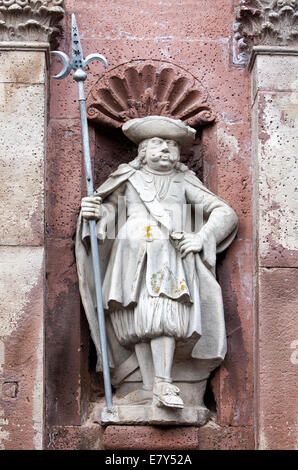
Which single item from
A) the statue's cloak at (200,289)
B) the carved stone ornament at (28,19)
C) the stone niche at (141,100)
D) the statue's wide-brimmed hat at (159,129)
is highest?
the carved stone ornament at (28,19)

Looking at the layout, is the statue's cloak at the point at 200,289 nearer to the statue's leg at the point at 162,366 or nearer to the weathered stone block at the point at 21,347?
the statue's leg at the point at 162,366

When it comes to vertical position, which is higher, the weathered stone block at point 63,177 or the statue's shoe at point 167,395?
the weathered stone block at point 63,177

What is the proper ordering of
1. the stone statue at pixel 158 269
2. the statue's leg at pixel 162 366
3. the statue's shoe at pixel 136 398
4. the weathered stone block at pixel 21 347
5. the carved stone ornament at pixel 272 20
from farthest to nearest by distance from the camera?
the carved stone ornament at pixel 272 20, the statue's shoe at pixel 136 398, the stone statue at pixel 158 269, the statue's leg at pixel 162 366, the weathered stone block at pixel 21 347

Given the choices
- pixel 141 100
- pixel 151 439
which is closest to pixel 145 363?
pixel 151 439

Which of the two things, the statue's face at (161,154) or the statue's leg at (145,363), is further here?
the statue's face at (161,154)

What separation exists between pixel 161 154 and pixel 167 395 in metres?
1.85

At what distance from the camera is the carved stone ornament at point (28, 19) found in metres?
11.7

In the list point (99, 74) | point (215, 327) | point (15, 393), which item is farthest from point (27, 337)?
point (99, 74)

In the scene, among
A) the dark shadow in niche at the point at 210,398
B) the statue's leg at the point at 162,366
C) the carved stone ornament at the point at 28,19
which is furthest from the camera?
the carved stone ornament at the point at 28,19

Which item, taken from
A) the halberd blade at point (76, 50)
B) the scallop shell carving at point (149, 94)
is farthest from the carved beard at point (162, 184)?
the halberd blade at point (76, 50)

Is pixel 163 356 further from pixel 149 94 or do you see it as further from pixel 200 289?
pixel 149 94

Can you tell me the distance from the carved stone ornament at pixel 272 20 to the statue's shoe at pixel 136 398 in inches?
108

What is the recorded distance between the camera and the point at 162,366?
36.7 feet

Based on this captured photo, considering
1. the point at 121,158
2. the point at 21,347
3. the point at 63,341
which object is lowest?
the point at 21,347
